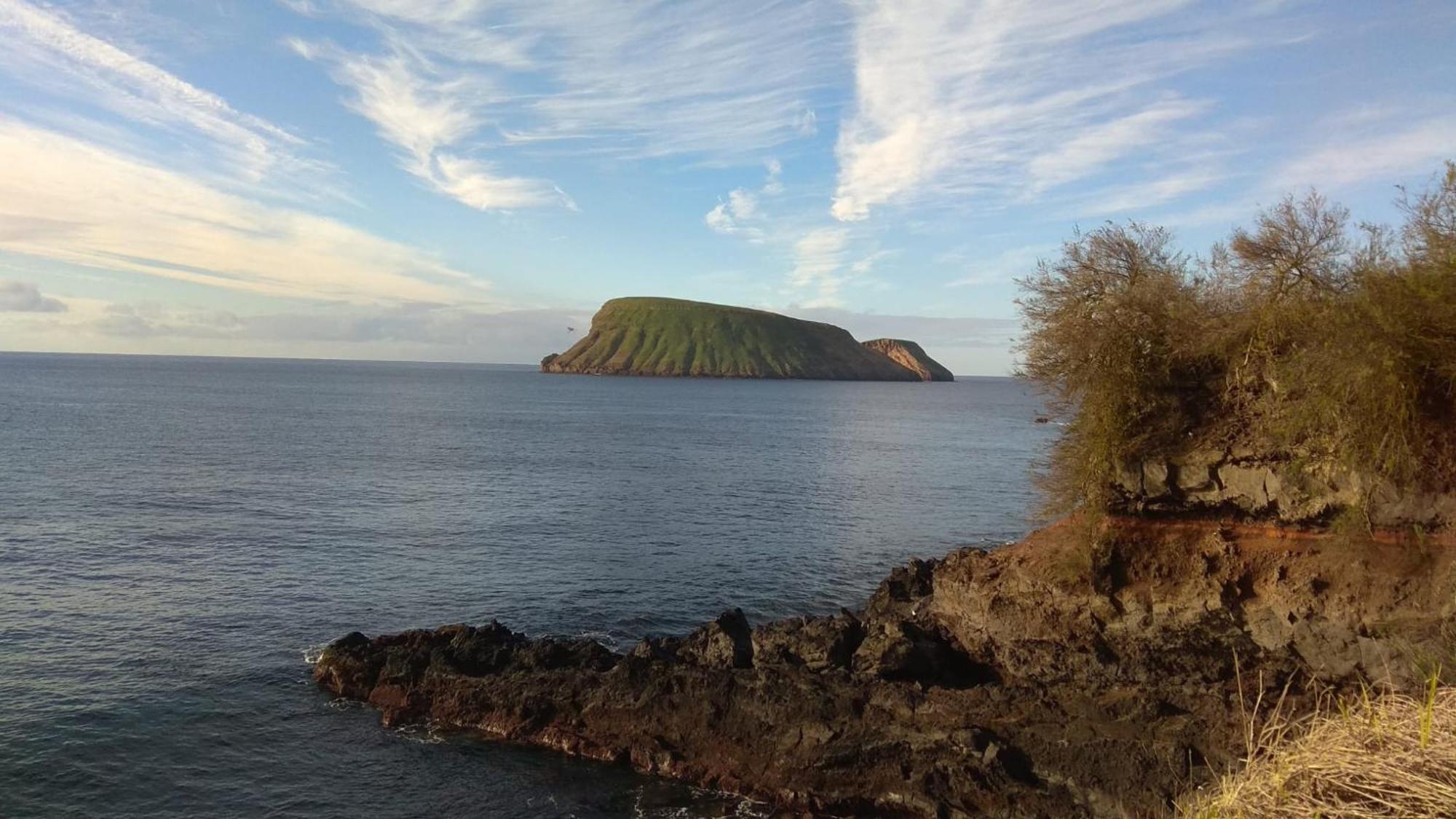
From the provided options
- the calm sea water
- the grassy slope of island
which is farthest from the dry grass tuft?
A: the calm sea water

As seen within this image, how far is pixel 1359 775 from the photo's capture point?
587 centimetres

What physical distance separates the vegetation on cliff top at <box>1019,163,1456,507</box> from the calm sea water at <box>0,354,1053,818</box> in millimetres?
8407

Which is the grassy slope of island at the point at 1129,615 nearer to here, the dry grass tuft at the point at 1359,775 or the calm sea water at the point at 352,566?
the calm sea water at the point at 352,566

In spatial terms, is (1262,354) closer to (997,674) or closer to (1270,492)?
(1270,492)

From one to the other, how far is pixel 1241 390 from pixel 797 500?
106 feet

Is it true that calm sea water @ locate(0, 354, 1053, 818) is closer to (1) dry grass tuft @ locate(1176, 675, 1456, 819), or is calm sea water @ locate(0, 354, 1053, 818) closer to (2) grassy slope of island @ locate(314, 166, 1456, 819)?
(2) grassy slope of island @ locate(314, 166, 1456, 819)

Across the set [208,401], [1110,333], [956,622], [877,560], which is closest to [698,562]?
[877,560]

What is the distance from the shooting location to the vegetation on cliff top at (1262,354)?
19.0 metres

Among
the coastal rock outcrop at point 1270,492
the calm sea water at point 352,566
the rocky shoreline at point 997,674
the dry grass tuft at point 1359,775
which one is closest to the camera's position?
the dry grass tuft at point 1359,775

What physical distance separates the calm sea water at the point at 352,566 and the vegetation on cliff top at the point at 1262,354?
841cm

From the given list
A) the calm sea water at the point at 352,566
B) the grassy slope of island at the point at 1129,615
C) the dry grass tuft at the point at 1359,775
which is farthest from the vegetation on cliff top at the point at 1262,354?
the dry grass tuft at the point at 1359,775

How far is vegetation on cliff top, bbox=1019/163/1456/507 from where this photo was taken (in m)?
19.0

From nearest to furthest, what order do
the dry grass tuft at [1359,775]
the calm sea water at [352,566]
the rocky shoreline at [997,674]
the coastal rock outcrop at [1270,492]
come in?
the dry grass tuft at [1359,775]
the rocky shoreline at [997,674]
the calm sea water at [352,566]
the coastal rock outcrop at [1270,492]

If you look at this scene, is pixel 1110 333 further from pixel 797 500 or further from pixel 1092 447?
pixel 797 500
